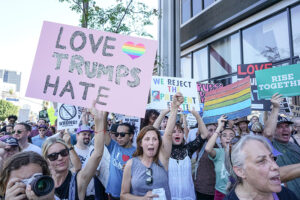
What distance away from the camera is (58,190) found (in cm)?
213

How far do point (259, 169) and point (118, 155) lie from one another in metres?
2.16

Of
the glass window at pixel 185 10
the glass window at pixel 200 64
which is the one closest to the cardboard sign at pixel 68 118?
the glass window at pixel 200 64

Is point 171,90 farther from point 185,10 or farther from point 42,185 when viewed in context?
point 185,10

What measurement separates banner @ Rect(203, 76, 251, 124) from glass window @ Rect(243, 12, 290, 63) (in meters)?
4.93

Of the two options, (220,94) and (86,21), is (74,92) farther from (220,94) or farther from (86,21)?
(86,21)

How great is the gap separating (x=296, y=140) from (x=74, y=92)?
338 centimetres

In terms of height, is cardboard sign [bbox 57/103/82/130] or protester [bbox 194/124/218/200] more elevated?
cardboard sign [bbox 57/103/82/130]

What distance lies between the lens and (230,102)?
Result: 3762 mm

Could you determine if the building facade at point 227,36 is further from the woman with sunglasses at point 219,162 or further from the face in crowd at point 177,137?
the face in crowd at point 177,137

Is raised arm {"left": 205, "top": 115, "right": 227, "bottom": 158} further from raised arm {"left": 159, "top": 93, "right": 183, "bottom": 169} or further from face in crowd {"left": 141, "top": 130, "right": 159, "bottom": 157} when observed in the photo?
face in crowd {"left": 141, "top": 130, "right": 159, "bottom": 157}

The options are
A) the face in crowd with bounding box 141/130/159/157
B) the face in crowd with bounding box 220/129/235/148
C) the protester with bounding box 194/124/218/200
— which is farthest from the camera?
the face in crowd with bounding box 220/129/235/148

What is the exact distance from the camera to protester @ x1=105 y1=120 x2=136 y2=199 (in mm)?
3184

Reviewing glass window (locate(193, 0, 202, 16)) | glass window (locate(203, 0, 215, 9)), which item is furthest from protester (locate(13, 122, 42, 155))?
glass window (locate(193, 0, 202, 16))

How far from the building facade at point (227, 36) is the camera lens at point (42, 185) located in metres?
7.29
